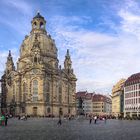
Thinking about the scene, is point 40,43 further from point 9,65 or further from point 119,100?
point 119,100

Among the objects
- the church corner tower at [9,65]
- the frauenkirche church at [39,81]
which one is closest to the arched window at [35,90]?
the frauenkirche church at [39,81]

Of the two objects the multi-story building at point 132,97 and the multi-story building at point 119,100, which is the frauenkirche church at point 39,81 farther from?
the multi-story building at point 132,97

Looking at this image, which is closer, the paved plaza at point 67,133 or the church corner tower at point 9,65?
the paved plaza at point 67,133

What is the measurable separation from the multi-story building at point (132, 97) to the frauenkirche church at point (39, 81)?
2518cm

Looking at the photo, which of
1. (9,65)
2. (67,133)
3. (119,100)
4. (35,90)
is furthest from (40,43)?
(67,133)

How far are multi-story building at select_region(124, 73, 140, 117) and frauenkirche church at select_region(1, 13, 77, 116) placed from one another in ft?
82.6

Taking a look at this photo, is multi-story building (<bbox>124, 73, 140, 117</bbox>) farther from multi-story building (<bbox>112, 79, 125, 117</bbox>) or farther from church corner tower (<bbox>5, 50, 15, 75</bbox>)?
church corner tower (<bbox>5, 50, 15, 75</bbox>)

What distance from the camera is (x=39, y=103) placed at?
13738cm

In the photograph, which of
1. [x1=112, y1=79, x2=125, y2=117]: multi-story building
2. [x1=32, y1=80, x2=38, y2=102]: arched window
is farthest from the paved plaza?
[x1=112, y1=79, x2=125, y2=117]: multi-story building

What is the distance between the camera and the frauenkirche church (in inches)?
5487

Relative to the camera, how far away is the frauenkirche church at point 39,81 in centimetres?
13938

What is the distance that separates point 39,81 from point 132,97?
33.7 meters

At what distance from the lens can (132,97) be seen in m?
134

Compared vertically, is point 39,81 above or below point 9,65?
below
